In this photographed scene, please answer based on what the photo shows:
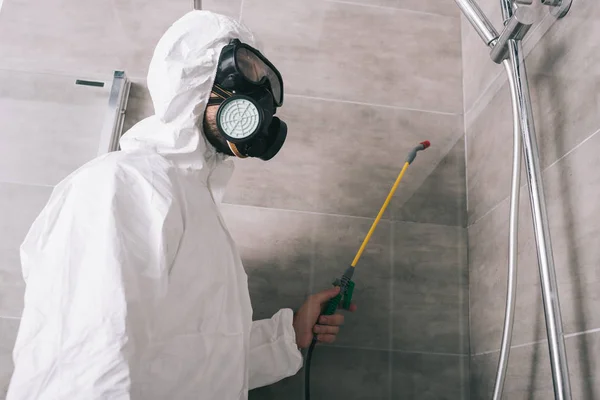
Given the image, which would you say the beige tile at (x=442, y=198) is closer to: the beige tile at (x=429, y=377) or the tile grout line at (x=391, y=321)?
the tile grout line at (x=391, y=321)

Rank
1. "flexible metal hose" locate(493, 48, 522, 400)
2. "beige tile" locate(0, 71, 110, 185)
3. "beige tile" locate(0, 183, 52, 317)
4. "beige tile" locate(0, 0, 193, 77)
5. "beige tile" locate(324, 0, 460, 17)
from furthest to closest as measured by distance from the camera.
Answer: "beige tile" locate(324, 0, 460, 17) < "beige tile" locate(0, 0, 193, 77) < "beige tile" locate(0, 71, 110, 185) < "beige tile" locate(0, 183, 52, 317) < "flexible metal hose" locate(493, 48, 522, 400)

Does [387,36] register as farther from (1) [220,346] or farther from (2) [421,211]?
(1) [220,346]

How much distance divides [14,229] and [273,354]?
0.80 metres

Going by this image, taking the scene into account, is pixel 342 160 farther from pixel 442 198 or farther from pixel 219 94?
pixel 219 94

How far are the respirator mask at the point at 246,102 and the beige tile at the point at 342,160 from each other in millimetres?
300

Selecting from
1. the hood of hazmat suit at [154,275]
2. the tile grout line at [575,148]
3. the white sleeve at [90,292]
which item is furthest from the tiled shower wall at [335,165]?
the white sleeve at [90,292]

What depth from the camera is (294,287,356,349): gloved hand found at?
1.25 m

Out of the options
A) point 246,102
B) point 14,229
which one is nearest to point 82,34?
point 14,229

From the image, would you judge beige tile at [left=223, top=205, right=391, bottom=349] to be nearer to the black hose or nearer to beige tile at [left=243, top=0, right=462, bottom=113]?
the black hose

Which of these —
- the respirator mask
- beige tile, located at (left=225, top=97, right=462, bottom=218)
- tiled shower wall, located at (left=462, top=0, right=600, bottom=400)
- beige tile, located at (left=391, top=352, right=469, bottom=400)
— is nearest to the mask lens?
the respirator mask

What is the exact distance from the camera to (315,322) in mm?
1260

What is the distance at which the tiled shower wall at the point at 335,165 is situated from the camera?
136 centimetres

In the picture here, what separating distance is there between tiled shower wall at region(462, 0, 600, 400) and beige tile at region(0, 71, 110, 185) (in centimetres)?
115

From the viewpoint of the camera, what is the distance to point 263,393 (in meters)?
1.31
